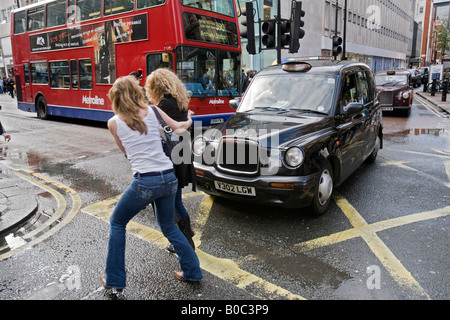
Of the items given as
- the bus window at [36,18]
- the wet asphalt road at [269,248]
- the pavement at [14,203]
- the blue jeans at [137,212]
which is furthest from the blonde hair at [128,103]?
the bus window at [36,18]

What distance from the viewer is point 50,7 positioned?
13.5 meters

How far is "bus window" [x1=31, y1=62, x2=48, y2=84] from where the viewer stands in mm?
14633

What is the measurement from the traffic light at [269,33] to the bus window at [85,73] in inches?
235

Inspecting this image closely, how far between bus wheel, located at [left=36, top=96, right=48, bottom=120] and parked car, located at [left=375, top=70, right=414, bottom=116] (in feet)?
44.9

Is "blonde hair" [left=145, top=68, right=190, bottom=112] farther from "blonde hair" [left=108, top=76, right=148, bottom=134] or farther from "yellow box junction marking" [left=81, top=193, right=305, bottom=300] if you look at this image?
"yellow box junction marking" [left=81, top=193, right=305, bottom=300]

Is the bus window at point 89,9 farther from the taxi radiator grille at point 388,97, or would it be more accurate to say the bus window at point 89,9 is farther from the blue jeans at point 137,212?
the taxi radiator grille at point 388,97

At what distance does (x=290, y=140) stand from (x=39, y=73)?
45.9 feet

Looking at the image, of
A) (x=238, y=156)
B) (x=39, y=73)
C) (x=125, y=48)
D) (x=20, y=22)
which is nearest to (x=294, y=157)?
(x=238, y=156)

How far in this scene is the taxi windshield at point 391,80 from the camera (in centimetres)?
1553

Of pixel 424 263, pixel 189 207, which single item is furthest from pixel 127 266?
pixel 424 263

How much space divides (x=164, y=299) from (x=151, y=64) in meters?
8.54

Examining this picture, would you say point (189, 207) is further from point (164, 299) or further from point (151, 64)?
point (151, 64)

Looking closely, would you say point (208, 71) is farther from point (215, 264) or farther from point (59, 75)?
point (215, 264)

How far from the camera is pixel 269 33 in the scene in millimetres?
10570
